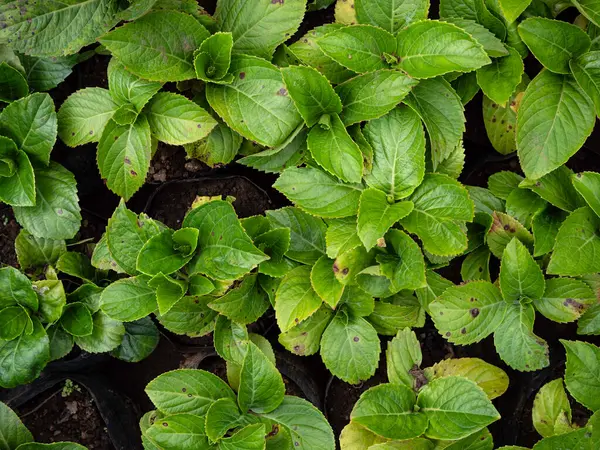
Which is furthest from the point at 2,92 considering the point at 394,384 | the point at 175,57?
the point at 394,384

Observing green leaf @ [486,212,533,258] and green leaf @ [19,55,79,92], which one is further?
green leaf @ [19,55,79,92]

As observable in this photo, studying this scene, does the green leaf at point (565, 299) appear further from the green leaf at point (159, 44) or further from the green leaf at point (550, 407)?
the green leaf at point (159, 44)

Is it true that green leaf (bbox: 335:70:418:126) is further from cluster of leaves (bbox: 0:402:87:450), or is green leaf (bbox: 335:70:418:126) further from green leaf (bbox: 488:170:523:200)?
cluster of leaves (bbox: 0:402:87:450)

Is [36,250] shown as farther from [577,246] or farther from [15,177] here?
[577,246]

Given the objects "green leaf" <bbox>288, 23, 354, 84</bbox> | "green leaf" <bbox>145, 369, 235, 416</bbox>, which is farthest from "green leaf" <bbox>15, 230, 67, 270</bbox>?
"green leaf" <bbox>288, 23, 354, 84</bbox>

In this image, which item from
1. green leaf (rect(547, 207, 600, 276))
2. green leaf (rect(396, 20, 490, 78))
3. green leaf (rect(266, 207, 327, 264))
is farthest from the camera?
green leaf (rect(266, 207, 327, 264))

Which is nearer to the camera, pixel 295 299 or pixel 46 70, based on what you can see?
pixel 295 299

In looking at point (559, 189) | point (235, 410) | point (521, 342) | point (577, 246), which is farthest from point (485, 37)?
point (235, 410)
